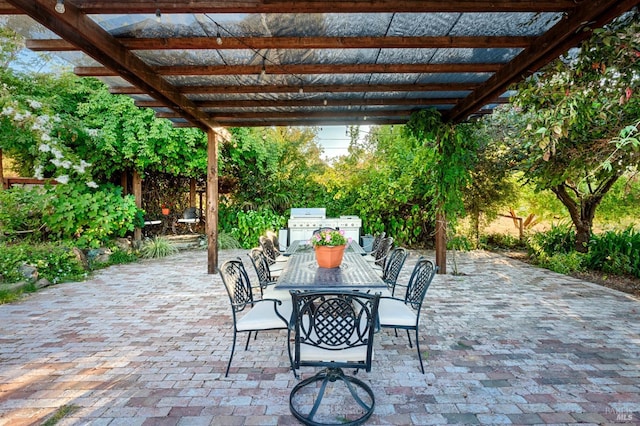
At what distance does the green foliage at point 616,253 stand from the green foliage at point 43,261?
923 cm

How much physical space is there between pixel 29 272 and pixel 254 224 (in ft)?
15.0

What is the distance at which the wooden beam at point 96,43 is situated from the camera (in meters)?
2.36

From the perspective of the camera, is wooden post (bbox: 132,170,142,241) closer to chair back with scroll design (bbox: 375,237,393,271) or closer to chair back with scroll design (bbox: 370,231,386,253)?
chair back with scroll design (bbox: 370,231,386,253)

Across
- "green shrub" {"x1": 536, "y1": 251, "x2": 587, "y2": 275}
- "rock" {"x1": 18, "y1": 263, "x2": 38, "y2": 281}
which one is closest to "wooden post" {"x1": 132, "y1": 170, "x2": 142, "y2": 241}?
"rock" {"x1": 18, "y1": 263, "x2": 38, "y2": 281}

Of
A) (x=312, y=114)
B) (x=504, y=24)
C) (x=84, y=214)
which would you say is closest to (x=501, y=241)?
(x=312, y=114)

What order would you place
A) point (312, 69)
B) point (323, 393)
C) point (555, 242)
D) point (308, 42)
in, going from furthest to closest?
1. point (555, 242)
2. point (312, 69)
3. point (308, 42)
4. point (323, 393)

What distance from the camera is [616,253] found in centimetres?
585

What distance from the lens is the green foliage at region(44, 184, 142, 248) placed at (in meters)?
6.46

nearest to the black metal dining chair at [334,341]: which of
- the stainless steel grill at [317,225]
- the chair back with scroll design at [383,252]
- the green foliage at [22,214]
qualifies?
the chair back with scroll design at [383,252]

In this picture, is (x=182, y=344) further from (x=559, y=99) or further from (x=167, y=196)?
(x=167, y=196)

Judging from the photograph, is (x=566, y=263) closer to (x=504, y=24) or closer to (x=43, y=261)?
(x=504, y=24)

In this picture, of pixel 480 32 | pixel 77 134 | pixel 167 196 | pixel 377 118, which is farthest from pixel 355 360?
pixel 167 196

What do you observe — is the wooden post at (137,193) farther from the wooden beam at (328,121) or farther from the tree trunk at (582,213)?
the tree trunk at (582,213)

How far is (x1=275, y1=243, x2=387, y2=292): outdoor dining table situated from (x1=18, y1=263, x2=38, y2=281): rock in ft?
14.3
